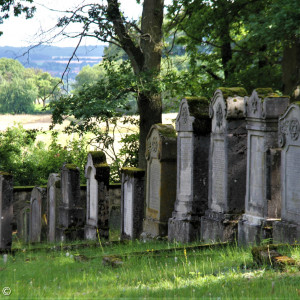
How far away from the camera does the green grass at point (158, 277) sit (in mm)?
5402

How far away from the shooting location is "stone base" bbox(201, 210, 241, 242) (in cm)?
948

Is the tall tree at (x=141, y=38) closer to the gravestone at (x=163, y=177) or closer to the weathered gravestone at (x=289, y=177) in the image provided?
the gravestone at (x=163, y=177)

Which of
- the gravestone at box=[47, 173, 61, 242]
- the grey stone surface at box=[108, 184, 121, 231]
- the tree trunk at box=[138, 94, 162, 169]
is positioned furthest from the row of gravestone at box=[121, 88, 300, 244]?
the tree trunk at box=[138, 94, 162, 169]

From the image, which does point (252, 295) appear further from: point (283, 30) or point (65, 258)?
point (283, 30)

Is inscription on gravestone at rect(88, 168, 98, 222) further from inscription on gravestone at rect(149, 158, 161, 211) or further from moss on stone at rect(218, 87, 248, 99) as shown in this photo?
moss on stone at rect(218, 87, 248, 99)

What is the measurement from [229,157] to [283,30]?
22.2ft

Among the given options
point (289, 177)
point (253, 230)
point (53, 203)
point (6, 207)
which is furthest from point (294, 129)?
point (53, 203)

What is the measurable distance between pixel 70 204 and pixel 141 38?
6.43 metres

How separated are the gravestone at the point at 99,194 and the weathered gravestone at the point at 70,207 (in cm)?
40

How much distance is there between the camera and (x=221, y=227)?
952 cm

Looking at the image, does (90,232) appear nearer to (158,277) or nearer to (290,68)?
(158,277)

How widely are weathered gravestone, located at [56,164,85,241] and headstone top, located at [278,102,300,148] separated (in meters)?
5.24

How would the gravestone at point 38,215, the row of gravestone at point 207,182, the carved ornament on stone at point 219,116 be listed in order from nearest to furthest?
the row of gravestone at point 207,182 → the carved ornament on stone at point 219,116 → the gravestone at point 38,215

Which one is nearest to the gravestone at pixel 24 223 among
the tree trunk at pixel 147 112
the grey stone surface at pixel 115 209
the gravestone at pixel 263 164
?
the grey stone surface at pixel 115 209
